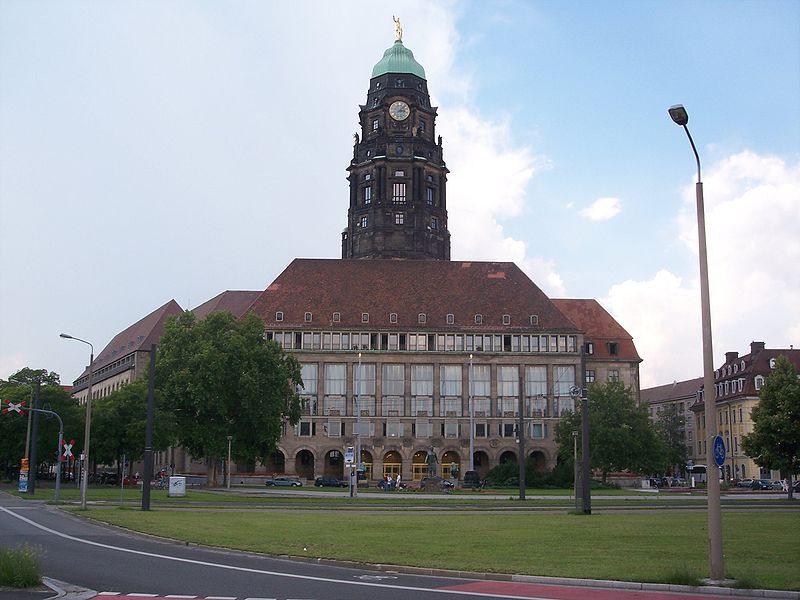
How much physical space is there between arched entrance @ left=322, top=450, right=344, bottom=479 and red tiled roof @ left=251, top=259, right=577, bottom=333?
1525cm

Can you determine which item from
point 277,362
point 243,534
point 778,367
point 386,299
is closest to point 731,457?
point 386,299

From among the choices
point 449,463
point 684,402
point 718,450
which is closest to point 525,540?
point 718,450

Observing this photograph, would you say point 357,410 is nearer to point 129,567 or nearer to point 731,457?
point 731,457

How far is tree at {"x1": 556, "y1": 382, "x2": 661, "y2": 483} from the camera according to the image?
287 ft

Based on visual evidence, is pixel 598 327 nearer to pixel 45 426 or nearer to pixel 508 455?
pixel 508 455

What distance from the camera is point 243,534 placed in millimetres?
29609

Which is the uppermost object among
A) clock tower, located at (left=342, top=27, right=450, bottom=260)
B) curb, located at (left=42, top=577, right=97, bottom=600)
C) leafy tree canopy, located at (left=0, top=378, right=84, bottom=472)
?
clock tower, located at (left=342, top=27, right=450, bottom=260)

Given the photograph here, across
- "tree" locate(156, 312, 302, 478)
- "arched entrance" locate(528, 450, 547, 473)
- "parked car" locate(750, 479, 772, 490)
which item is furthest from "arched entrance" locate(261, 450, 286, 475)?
"parked car" locate(750, 479, 772, 490)

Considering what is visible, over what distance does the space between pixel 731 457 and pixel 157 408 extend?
3086 inches

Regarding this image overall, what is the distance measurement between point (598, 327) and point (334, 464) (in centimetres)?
3983

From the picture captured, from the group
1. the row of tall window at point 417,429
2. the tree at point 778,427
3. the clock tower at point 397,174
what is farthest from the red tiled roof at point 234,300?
the tree at point 778,427

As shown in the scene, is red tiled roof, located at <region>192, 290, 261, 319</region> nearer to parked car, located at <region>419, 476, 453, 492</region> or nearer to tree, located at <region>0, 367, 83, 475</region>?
tree, located at <region>0, 367, 83, 475</region>

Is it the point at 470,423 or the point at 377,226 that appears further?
the point at 377,226

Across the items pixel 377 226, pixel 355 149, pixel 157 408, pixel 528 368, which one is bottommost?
pixel 157 408
